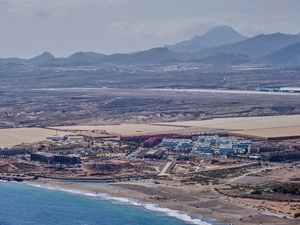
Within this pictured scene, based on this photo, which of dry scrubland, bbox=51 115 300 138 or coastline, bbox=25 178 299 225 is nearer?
coastline, bbox=25 178 299 225

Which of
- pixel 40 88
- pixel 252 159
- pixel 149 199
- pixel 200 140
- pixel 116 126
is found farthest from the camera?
pixel 40 88

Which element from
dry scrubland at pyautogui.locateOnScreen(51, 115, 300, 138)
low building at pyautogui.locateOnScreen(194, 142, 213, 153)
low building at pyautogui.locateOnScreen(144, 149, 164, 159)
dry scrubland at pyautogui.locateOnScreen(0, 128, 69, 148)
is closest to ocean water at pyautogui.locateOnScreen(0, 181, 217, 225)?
low building at pyautogui.locateOnScreen(144, 149, 164, 159)

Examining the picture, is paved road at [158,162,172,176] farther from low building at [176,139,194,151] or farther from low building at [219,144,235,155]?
low building at [176,139,194,151]

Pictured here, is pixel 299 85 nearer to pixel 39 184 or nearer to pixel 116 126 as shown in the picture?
pixel 116 126

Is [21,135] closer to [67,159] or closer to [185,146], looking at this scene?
[67,159]

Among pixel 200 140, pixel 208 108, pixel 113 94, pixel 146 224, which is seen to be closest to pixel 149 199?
pixel 146 224

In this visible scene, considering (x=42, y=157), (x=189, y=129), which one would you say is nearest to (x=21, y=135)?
(x=42, y=157)

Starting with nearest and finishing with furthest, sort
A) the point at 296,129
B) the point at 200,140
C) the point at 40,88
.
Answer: the point at 200,140
the point at 296,129
the point at 40,88
